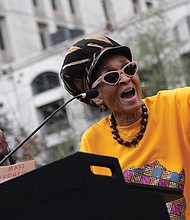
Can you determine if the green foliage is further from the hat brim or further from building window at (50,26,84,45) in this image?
the hat brim

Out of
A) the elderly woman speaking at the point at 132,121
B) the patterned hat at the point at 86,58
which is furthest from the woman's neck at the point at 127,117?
the patterned hat at the point at 86,58

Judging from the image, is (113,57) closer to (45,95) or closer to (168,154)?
(168,154)

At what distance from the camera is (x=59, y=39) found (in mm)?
24344

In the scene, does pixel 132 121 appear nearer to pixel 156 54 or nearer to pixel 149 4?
pixel 156 54

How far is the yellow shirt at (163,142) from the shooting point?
88.0 inches

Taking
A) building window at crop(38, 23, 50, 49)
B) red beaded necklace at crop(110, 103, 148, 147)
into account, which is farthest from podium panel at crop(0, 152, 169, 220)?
building window at crop(38, 23, 50, 49)

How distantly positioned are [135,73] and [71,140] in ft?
41.4

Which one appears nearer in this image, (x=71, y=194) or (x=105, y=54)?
(x=71, y=194)

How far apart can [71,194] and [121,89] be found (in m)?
0.86

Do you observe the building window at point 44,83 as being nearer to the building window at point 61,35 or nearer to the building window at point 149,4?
the building window at point 61,35

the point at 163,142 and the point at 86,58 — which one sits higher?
the point at 86,58

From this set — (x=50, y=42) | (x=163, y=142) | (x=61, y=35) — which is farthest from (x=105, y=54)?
(x=50, y=42)

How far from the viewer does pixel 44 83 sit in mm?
22094

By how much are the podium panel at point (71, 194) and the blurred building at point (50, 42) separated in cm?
1344
